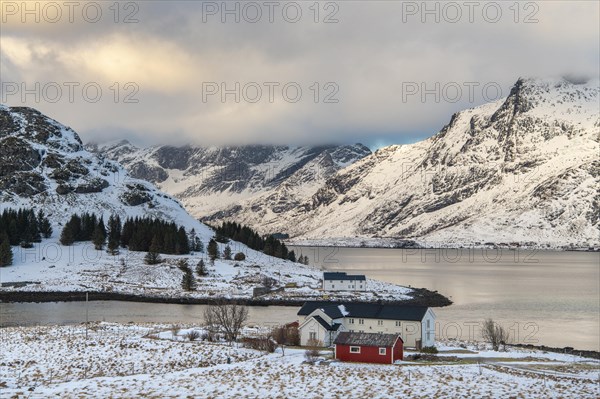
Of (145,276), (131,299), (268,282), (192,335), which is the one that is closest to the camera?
(192,335)

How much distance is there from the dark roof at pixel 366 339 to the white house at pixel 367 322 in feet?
29.9

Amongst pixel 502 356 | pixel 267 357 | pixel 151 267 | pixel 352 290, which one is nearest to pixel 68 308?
pixel 151 267

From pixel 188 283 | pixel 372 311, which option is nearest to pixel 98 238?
pixel 188 283

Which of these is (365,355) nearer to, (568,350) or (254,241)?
(568,350)

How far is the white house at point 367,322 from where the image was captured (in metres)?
60.5

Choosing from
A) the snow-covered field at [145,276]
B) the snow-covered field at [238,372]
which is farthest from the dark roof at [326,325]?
the snow-covered field at [145,276]

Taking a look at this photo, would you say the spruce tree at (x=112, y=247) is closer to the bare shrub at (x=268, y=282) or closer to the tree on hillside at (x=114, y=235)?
the tree on hillside at (x=114, y=235)

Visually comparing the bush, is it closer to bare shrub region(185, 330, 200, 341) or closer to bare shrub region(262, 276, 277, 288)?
bare shrub region(185, 330, 200, 341)

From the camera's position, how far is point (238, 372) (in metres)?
41.6

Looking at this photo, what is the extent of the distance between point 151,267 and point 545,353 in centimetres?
8583

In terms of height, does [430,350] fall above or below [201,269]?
below

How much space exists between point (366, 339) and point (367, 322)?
1379 centimetres

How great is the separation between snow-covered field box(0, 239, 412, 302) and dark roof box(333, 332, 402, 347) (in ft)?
198

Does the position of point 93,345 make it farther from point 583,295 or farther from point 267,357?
point 583,295
